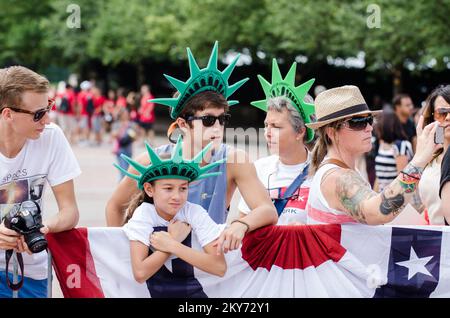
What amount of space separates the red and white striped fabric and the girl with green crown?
166 mm

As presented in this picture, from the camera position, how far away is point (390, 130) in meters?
8.69

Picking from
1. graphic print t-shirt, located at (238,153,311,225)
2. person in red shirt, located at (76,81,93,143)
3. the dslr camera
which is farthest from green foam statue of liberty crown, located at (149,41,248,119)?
person in red shirt, located at (76,81,93,143)

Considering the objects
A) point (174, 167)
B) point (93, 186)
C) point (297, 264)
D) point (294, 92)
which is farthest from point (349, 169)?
point (93, 186)

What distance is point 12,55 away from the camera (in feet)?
133

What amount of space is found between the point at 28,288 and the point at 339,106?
6.25ft

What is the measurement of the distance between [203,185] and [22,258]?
1014mm

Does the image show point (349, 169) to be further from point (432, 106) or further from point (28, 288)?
point (28, 288)

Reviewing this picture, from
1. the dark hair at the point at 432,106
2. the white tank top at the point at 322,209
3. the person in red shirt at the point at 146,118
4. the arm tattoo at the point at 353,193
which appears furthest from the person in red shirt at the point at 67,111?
the arm tattoo at the point at 353,193

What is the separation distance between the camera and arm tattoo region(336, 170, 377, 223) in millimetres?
3857

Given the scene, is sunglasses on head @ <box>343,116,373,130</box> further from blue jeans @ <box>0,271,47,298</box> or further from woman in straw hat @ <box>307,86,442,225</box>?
blue jeans @ <box>0,271,47,298</box>

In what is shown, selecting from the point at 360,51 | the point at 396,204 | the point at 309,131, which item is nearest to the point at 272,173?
the point at 309,131

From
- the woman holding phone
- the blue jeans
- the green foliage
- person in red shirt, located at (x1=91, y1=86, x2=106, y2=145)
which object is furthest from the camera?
person in red shirt, located at (x1=91, y1=86, x2=106, y2=145)

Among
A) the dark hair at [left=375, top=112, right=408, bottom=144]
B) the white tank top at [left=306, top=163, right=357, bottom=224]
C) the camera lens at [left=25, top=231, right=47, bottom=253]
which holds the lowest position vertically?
the camera lens at [left=25, top=231, right=47, bottom=253]
